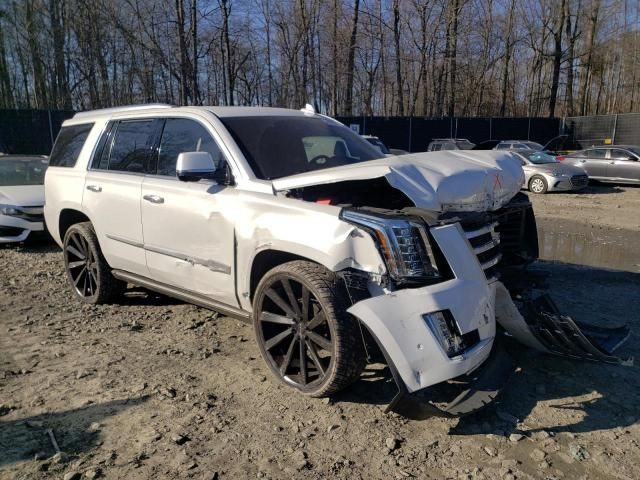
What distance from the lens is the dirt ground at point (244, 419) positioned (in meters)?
2.79

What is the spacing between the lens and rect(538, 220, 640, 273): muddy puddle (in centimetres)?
747

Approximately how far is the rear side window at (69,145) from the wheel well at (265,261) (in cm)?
295

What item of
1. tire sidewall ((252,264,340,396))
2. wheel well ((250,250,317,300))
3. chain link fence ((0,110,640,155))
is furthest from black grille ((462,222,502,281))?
chain link fence ((0,110,640,155))

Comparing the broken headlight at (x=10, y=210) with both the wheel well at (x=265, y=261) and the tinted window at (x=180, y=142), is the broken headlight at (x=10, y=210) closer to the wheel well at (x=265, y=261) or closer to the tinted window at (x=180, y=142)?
the tinted window at (x=180, y=142)

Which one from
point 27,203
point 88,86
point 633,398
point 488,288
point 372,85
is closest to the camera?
point 488,288

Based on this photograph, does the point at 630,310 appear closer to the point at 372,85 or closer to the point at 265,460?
the point at 265,460

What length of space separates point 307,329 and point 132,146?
8.74 feet

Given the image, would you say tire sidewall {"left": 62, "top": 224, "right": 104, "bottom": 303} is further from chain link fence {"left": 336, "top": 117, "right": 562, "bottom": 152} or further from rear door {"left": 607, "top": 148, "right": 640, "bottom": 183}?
chain link fence {"left": 336, "top": 117, "right": 562, "bottom": 152}

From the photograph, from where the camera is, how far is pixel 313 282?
10.6 feet

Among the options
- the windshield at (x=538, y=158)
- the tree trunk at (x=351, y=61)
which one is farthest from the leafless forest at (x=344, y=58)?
the windshield at (x=538, y=158)

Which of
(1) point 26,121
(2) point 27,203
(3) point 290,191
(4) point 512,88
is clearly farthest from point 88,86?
(3) point 290,191

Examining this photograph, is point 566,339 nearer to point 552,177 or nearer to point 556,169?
point 552,177

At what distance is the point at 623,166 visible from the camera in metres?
17.4

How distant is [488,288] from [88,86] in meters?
33.8
